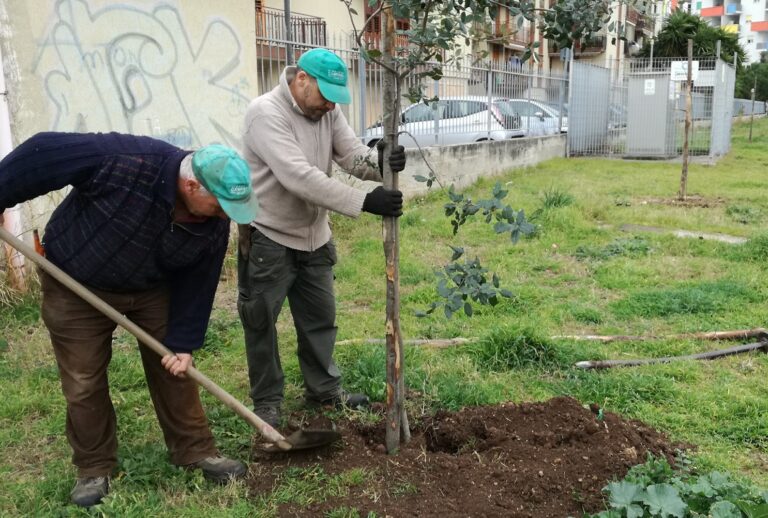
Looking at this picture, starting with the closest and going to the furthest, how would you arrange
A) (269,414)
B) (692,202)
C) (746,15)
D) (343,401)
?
(269,414) → (343,401) → (692,202) → (746,15)

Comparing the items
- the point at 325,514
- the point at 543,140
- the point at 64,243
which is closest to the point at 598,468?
the point at 325,514

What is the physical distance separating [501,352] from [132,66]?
435 centimetres

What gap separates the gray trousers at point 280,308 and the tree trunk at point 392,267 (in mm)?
613

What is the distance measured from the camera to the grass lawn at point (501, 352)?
3246 millimetres

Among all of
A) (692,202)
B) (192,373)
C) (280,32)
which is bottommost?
(692,202)

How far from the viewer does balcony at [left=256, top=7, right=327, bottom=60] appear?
326 inches

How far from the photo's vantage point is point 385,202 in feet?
9.71

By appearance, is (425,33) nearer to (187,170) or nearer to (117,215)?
(187,170)

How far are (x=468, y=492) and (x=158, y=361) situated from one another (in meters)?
1.46

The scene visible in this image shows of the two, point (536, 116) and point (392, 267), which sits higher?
point (536, 116)

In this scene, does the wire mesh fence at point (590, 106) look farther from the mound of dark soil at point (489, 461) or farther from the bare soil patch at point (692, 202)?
the mound of dark soil at point (489, 461)

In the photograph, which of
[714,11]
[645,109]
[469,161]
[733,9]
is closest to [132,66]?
[469,161]

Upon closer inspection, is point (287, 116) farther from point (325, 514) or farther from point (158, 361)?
point (325, 514)

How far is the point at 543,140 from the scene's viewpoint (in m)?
15.6
